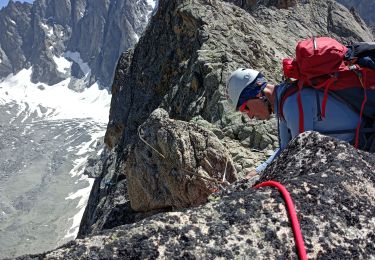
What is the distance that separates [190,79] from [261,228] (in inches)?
607

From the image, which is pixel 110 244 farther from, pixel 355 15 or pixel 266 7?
pixel 355 15

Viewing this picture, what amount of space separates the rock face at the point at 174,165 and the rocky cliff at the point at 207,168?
3 cm

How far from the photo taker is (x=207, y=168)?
10945 mm

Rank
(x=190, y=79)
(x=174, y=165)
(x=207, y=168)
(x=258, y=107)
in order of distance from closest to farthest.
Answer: (x=258, y=107) < (x=207, y=168) < (x=174, y=165) < (x=190, y=79)

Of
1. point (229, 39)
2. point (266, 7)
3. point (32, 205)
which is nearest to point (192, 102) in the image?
point (229, 39)

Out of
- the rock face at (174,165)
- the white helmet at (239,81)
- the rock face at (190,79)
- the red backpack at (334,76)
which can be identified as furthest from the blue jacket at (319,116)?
the rock face at (190,79)

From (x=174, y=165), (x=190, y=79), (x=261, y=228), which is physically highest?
(x=190, y=79)

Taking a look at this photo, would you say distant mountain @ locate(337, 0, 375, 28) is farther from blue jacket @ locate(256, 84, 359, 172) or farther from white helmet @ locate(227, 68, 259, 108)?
blue jacket @ locate(256, 84, 359, 172)

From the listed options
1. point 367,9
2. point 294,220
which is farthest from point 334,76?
point 367,9

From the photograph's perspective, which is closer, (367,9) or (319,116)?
(319,116)

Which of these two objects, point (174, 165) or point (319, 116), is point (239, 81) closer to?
point (319, 116)

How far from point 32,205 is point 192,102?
18927cm

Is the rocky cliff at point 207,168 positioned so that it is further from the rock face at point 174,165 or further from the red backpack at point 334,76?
the red backpack at point 334,76

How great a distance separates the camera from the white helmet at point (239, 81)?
5.96 m
